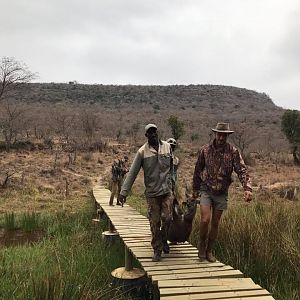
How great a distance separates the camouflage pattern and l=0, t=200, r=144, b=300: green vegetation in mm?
739

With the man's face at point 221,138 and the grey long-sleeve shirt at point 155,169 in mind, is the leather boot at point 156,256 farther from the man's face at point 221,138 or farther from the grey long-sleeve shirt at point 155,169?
the man's face at point 221,138

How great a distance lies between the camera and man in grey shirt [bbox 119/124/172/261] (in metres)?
5.57

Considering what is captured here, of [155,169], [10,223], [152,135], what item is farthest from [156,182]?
[10,223]

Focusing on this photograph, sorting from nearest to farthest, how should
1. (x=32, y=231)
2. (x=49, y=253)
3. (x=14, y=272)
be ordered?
(x=14, y=272)
(x=49, y=253)
(x=32, y=231)

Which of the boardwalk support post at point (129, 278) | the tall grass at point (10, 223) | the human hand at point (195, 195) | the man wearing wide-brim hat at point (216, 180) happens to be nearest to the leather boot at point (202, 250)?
the man wearing wide-brim hat at point (216, 180)

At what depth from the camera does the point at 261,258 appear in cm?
586

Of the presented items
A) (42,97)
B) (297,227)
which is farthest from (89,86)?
(297,227)

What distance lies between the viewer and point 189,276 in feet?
15.8

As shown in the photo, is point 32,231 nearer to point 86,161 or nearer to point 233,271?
point 233,271

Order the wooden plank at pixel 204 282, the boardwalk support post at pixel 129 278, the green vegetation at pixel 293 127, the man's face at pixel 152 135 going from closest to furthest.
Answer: the wooden plank at pixel 204 282 → the boardwalk support post at pixel 129 278 → the man's face at pixel 152 135 → the green vegetation at pixel 293 127

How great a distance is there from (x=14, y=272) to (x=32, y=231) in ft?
16.8

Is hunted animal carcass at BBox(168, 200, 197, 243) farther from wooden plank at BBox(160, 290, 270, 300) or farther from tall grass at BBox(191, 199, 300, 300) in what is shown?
wooden plank at BBox(160, 290, 270, 300)

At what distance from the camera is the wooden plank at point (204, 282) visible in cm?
452

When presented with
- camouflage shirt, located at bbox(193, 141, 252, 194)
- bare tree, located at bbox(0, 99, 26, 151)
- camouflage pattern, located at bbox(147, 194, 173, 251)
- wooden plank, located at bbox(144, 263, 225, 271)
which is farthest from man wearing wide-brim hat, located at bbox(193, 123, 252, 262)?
bare tree, located at bbox(0, 99, 26, 151)
